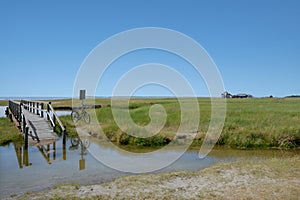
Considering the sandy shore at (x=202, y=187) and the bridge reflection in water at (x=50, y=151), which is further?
the bridge reflection in water at (x=50, y=151)

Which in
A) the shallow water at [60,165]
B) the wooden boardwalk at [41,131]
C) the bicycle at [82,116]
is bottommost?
the shallow water at [60,165]

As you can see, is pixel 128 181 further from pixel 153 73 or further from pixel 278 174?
pixel 153 73

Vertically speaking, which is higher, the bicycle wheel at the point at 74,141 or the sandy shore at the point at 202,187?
the bicycle wheel at the point at 74,141

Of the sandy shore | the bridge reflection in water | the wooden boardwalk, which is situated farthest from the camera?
the wooden boardwalk

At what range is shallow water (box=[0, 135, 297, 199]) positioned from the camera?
9758 mm

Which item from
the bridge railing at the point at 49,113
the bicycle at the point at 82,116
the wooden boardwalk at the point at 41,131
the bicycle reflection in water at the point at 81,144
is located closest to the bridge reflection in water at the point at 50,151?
the bicycle reflection in water at the point at 81,144

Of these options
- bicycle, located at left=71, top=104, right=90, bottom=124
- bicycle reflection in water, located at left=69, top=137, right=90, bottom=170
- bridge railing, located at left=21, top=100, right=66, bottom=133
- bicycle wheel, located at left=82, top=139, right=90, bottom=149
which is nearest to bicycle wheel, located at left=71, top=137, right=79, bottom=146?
bicycle reflection in water, located at left=69, top=137, right=90, bottom=170

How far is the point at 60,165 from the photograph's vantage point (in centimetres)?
1223

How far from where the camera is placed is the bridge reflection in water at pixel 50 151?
1292cm

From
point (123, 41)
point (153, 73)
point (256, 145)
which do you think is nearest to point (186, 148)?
point (256, 145)

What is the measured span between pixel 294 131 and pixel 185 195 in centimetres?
1323

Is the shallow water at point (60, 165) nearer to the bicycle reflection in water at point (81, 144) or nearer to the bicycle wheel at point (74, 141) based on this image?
the bicycle reflection in water at point (81, 144)

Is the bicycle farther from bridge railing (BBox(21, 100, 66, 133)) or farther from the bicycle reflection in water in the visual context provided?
the bicycle reflection in water

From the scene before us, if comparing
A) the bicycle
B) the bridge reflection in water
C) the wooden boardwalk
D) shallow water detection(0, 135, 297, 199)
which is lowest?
shallow water detection(0, 135, 297, 199)
